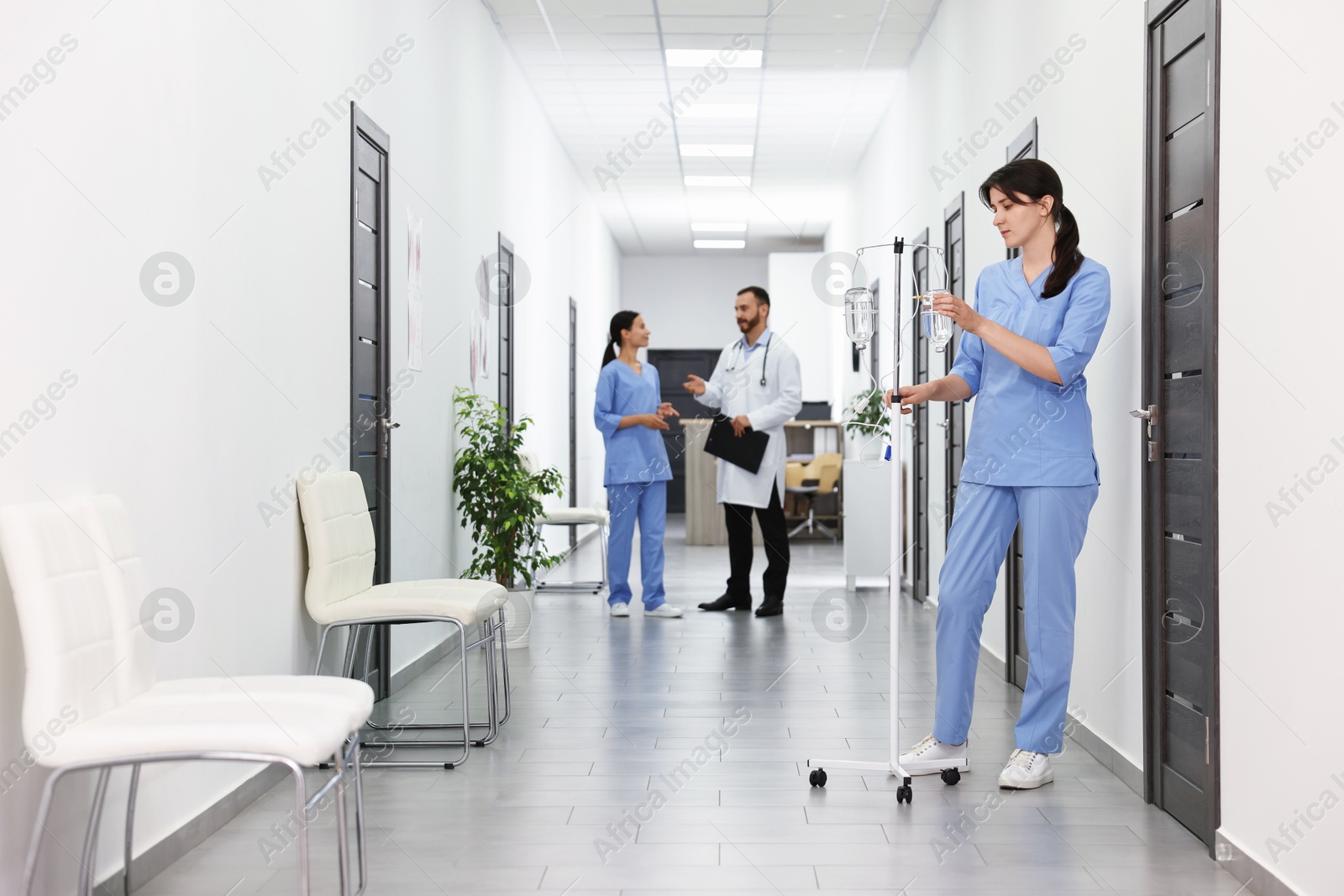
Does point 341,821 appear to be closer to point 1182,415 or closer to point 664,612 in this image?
point 1182,415

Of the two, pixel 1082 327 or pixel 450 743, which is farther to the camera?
pixel 450 743

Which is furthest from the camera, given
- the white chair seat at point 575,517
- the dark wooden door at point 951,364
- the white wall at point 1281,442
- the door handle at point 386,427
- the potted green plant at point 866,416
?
the potted green plant at point 866,416

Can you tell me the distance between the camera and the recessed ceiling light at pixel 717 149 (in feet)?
28.5

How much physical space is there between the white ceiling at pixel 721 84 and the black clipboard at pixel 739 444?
2140 mm

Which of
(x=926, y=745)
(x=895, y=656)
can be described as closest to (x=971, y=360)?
(x=895, y=656)

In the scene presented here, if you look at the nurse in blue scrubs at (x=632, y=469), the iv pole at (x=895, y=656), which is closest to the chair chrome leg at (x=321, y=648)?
the iv pole at (x=895, y=656)

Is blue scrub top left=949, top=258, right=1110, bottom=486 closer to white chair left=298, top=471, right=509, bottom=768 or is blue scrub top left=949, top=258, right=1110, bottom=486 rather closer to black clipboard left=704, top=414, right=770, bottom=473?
white chair left=298, top=471, right=509, bottom=768

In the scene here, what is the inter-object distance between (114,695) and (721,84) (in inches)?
236

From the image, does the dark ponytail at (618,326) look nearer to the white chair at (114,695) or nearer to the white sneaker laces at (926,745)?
the white sneaker laces at (926,745)

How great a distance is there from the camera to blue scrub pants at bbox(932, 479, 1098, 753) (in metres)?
2.79

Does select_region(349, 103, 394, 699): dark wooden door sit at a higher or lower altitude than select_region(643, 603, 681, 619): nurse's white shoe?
higher

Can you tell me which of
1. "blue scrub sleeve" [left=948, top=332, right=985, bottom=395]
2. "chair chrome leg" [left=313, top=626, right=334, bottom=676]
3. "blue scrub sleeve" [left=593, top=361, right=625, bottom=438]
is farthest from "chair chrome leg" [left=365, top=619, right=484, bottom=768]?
"blue scrub sleeve" [left=593, top=361, right=625, bottom=438]

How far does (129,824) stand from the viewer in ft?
6.97

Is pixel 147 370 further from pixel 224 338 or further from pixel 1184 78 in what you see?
pixel 1184 78
